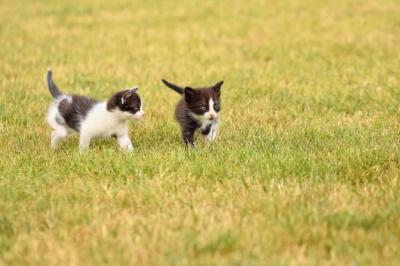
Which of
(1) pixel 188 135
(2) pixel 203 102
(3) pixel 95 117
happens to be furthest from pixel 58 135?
(2) pixel 203 102

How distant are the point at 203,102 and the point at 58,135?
197 cm

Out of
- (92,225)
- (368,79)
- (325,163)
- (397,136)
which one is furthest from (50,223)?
(368,79)

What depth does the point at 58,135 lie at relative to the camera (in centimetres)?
912

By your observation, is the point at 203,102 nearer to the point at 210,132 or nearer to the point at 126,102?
the point at 210,132

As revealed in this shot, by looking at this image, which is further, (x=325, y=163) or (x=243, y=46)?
(x=243, y=46)

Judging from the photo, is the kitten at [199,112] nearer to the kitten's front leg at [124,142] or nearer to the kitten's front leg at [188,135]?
the kitten's front leg at [188,135]

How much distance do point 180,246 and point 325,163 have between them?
252 centimetres

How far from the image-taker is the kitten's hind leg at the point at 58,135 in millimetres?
9087

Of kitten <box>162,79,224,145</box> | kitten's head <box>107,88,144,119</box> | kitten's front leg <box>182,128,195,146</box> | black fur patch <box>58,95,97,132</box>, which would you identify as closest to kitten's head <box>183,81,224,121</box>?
kitten <box>162,79,224,145</box>

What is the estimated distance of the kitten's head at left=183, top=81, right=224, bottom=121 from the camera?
28.7 feet

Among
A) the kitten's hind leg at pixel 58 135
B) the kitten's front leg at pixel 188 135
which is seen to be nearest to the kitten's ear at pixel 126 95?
the kitten's front leg at pixel 188 135

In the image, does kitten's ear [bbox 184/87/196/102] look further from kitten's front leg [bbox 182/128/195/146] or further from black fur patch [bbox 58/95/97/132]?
black fur patch [bbox 58/95/97/132]

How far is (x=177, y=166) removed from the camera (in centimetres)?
758

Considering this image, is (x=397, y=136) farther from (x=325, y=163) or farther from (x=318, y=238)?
(x=318, y=238)
